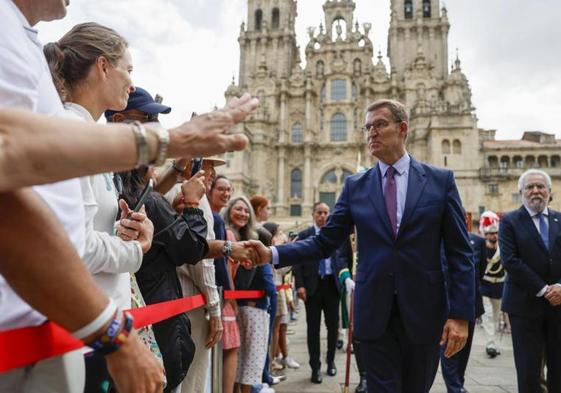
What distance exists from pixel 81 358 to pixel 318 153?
42.8m

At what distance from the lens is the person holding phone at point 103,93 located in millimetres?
1810

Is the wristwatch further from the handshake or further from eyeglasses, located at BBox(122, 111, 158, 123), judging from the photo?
eyeglasses, located at BBox(122, 111, 158, 123)

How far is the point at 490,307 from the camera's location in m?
8.97

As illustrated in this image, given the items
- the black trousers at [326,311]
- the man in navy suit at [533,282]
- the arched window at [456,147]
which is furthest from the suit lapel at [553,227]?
the arched window at [456,147]

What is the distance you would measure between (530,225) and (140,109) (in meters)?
4.08

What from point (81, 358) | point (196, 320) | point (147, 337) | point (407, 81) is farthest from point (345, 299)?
point (407, 81)

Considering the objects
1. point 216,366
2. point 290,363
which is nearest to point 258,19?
point 290,363

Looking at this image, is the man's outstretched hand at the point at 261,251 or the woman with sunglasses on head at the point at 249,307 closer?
the man's outstretched hand at the point at 261,251

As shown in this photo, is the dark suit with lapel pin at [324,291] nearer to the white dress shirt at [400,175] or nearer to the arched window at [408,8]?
the white dress shirt at [400,175]

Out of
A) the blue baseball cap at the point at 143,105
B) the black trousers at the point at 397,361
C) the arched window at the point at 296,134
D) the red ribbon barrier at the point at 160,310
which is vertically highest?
the arched window at the point at 296,134

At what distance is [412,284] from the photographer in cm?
307

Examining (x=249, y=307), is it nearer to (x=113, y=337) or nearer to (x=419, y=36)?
(x=113, y=337)

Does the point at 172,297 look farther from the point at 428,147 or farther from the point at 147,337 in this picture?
the point at 428,147

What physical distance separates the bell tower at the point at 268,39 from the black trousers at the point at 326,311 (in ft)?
139
